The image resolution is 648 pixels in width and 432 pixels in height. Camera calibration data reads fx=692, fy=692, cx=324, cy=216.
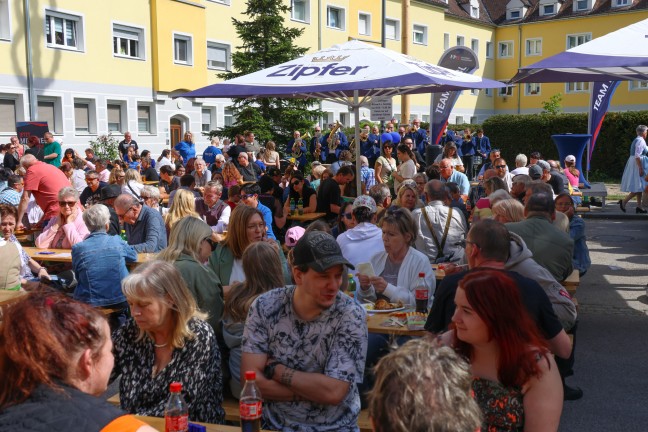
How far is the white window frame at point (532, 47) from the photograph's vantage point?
51969 millimetres

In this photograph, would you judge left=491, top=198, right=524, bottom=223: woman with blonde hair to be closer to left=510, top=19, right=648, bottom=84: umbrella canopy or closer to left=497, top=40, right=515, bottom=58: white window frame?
left=510, top=19, right=648, bottom=84: umbrella canopy

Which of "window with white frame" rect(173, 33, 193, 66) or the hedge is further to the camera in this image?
"window with white frame" rect(173, 33, 193, 66)

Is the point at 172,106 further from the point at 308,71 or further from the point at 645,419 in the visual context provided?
the point at 645,419

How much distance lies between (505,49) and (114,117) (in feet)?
118

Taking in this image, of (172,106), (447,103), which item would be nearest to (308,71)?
(447,103)

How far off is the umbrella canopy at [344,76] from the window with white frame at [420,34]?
37930 millimetres

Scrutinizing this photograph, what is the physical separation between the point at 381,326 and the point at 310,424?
1.57 meters

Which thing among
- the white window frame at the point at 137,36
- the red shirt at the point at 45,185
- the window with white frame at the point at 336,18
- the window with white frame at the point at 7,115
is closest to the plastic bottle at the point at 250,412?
the red shirt at the point at 45,185

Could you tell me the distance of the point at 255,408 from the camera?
2.97 metres

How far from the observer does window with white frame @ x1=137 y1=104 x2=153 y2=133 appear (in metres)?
28.3

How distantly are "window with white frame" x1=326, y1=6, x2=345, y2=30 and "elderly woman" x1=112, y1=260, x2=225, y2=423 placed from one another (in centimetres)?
3652

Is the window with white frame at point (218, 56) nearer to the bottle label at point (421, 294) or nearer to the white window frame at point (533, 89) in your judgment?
the white window frame at point (533, 89)

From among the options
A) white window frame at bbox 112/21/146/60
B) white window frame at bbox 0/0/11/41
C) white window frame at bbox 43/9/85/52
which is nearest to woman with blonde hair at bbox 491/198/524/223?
white window frame at bbox 0/0/11/41

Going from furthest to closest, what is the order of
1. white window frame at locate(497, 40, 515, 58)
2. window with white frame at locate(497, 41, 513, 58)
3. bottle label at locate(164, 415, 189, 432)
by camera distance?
window with white frame at locate(497, 41, 513, 58) → white window frame at locate(497, 40, 515, 58) → bottle label at locate(164, 415, 189, 432)
